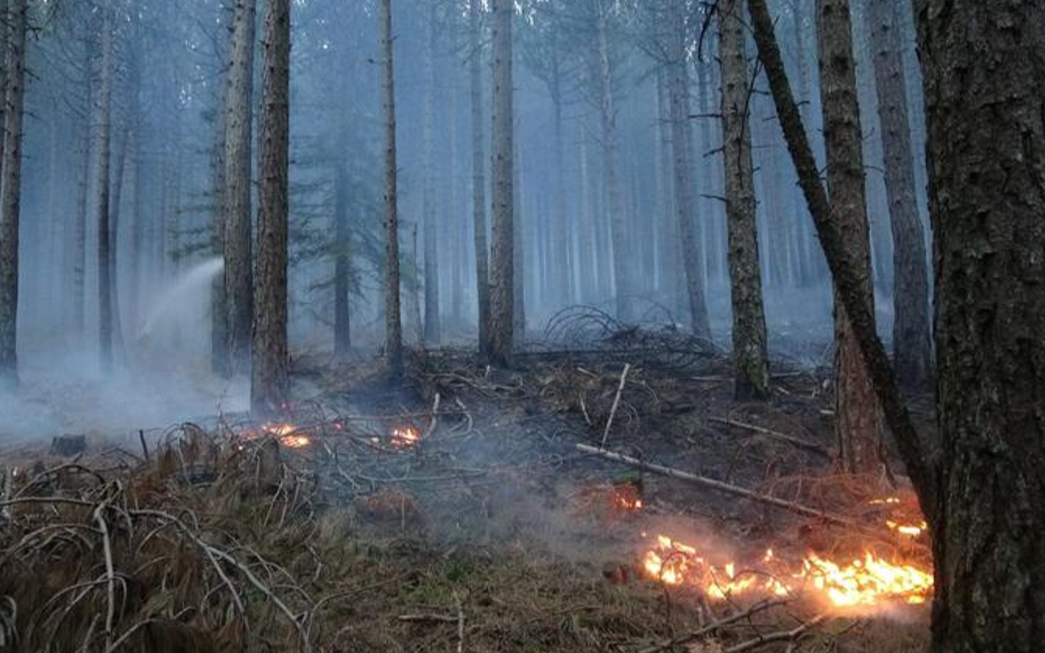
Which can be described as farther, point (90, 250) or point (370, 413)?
point (90, 250)

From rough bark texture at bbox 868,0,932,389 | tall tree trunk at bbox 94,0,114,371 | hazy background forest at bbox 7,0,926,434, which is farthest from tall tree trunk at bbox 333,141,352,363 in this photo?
rough bark texture at bbox 868,0,932,389

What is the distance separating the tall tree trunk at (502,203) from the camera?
11.4 meters

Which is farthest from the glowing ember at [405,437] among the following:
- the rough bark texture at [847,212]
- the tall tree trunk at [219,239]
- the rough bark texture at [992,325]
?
the tall tree trunk at [219,239]

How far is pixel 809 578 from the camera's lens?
4082 mm

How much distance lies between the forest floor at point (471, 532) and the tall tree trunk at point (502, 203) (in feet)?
6.77

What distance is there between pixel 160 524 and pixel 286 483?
73.9 inches

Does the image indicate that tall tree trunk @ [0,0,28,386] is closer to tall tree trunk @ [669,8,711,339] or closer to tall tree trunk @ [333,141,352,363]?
tall tree trunk @ [333,141,352,363]

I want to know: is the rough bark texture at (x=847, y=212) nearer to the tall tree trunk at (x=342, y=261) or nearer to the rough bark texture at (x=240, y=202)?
the rough bark texture at (x=240, y=202)

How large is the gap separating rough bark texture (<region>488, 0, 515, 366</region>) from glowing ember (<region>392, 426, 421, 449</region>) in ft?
10.8

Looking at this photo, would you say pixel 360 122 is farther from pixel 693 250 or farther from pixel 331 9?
pixel 693 250

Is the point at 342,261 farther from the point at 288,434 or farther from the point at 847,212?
the point at 847,212

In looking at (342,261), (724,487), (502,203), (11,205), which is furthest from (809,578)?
(342,261)

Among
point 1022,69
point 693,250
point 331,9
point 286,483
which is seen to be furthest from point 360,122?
point 1022,69

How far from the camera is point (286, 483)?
525cm
